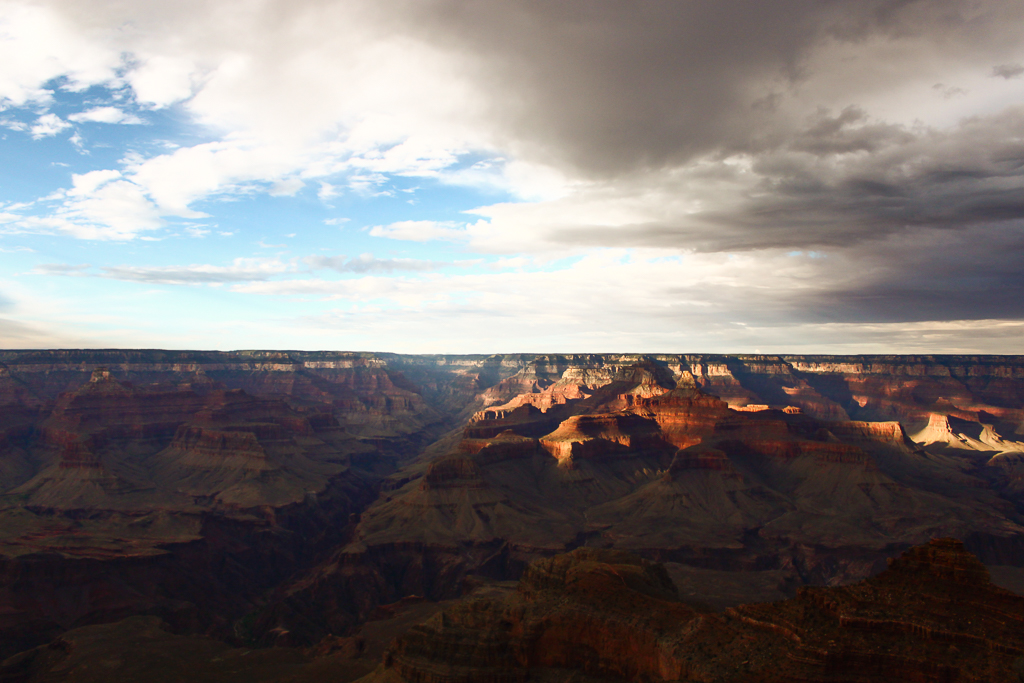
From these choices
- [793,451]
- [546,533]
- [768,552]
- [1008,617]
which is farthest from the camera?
[793,451]

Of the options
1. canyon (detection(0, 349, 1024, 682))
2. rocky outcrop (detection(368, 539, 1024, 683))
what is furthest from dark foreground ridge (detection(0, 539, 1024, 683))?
canyon (detection(0, 349, 1024, 682))

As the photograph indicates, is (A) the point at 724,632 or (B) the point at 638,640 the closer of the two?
(A) the point at 724,632

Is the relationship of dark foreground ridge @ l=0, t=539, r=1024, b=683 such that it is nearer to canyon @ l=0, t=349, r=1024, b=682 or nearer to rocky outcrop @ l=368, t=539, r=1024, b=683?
rocky outcrop @ l=368, t=539, r=1024, b=683

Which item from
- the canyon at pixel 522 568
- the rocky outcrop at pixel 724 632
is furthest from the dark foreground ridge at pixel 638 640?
the canyon at pixel 522 568

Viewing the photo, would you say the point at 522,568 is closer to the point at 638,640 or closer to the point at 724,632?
the point at 638,640

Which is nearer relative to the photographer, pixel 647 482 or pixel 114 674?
pixel 114 674

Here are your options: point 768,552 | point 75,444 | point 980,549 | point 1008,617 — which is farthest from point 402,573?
point 980,549

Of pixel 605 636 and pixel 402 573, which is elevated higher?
pixel 605 636

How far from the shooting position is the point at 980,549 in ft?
468

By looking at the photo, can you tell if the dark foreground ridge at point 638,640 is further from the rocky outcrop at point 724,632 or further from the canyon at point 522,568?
the canyon at point 522,568

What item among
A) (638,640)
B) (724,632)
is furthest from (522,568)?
(724,632)

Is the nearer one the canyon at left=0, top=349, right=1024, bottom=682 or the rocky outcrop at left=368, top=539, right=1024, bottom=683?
the rocky outcrop at left=368, top=539, right=1024, bottom=683

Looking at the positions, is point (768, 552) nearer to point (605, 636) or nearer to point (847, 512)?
point (847, 512)

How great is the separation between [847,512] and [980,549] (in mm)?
27167
